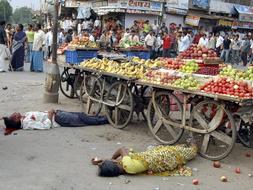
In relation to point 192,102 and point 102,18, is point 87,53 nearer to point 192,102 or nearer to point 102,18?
point 192,102

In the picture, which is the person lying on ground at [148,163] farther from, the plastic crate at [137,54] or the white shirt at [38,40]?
the white shirt at [38,40]

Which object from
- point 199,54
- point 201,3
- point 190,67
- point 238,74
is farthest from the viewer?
point 201,3

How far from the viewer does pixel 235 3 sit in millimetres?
36188

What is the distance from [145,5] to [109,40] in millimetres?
6806

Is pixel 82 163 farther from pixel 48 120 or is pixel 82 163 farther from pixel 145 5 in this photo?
pixel 145 5

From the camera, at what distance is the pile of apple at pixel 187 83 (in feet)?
22.9

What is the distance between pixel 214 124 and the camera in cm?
670

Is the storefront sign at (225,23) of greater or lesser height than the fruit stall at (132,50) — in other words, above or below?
above

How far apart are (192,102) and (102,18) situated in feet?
71.5

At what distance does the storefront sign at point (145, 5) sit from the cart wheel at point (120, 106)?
60.5 ft

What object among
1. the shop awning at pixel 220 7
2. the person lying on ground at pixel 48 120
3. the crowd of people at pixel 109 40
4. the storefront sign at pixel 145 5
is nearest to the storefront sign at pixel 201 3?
the shop awning at pixel 220 7

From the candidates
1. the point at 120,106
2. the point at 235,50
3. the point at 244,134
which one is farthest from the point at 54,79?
the point at 235,50

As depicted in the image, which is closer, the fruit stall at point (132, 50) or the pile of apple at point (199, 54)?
the pile of apple at point (199, 54)

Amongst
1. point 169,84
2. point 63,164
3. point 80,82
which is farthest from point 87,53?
point 63,164
